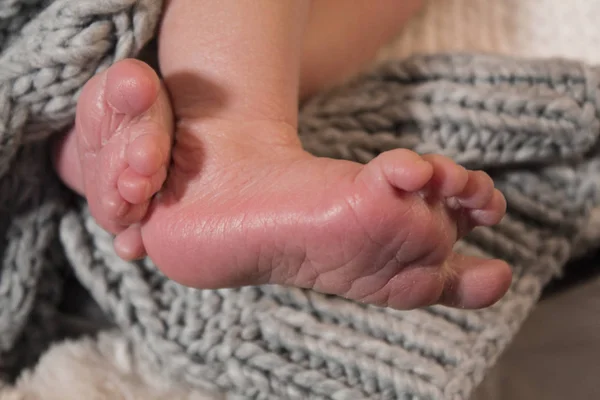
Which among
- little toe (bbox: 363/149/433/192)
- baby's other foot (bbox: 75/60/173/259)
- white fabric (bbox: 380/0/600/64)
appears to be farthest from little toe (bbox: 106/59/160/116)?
white fabric (bbox: 380/0/600/64)

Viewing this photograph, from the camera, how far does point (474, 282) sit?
0.41 meters

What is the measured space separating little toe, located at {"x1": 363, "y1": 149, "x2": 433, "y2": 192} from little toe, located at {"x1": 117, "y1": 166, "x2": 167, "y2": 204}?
150mm

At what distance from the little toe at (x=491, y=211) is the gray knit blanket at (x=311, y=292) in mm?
155

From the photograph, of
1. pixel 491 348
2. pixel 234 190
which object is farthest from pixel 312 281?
pixel 491 348

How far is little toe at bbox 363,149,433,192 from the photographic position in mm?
360

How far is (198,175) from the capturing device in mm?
444

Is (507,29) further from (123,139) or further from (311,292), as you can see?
(123,139)

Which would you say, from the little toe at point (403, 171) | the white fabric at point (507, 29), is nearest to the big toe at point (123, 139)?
the little toe at point (403, 171)

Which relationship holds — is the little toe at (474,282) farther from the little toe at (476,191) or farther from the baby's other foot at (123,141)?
the baby's other foot at (123,141)

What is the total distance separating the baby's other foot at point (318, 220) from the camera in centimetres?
37

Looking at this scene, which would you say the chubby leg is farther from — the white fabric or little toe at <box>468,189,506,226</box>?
little toe at <box>468,189,506,226</box>

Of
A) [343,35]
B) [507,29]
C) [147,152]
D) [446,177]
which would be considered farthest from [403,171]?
[507,29]

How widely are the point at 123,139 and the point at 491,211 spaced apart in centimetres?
25

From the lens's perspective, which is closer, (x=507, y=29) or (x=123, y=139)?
(x=123, y=139)
